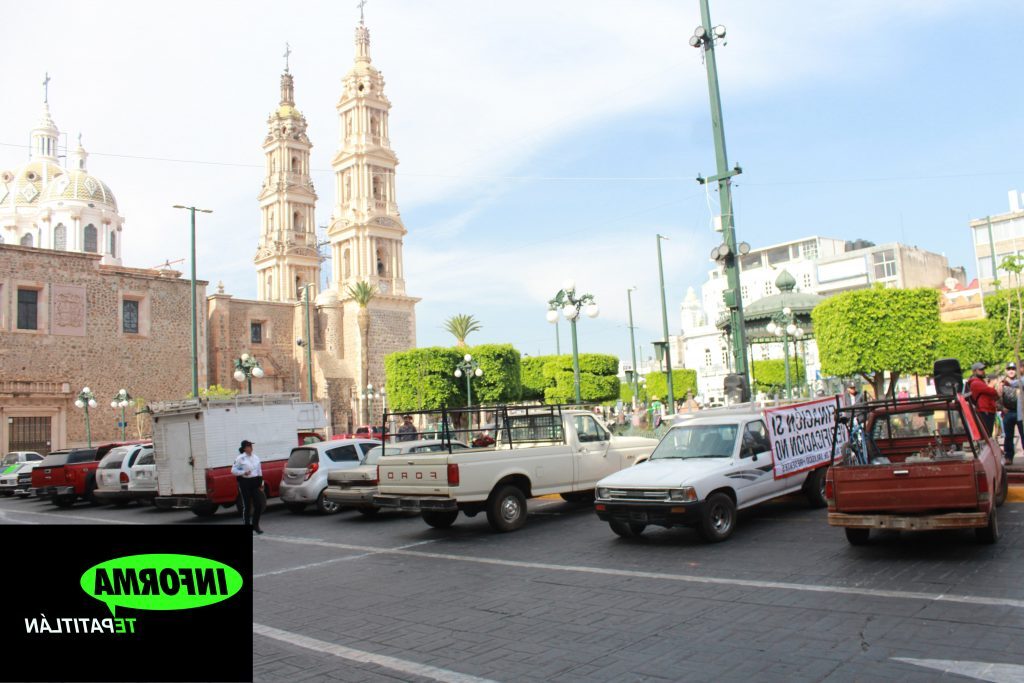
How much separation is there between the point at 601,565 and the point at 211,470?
915 centimetres

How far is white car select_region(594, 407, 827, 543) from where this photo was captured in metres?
9.06

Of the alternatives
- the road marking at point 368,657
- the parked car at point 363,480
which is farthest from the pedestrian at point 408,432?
the road marking at point 368,657

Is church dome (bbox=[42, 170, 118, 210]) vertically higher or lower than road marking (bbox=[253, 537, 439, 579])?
higher

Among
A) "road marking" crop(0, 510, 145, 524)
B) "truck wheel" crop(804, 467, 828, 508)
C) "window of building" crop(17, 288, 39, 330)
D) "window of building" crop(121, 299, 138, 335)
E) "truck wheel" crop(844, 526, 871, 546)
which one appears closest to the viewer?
"truck wheel" crop(844, 526, 871, 546)

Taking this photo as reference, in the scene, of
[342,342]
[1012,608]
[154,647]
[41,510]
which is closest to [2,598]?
[154,647]

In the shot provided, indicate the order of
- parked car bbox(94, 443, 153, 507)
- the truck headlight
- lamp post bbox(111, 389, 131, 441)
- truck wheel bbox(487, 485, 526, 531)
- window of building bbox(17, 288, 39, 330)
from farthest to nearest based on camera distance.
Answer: window of building bbox(17, 288, 39, 330)
lamp post bbox(111, 389, 131, 441)
parked car bbox(94, 443, 153, 507)
truck wheel bbox(487, 485, 526, 531)
the truck headlight

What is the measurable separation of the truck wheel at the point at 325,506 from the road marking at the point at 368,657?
8194mm

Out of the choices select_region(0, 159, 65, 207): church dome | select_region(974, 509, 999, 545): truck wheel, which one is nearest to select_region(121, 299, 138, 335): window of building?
select_region(0, 159, 65, 207): church dome

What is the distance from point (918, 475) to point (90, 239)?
6923cm

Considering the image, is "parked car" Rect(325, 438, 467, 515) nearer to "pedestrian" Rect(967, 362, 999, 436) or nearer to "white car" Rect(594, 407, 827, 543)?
"white car" Rect(594, 407, 827, 543)

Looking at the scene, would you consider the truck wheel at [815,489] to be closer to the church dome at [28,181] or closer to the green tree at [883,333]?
the green tree at [883,333]

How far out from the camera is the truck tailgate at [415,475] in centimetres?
1078

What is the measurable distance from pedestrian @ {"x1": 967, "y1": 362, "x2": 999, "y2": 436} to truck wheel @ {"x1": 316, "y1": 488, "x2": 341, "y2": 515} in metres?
11.6

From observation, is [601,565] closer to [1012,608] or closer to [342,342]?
[1012,608]
